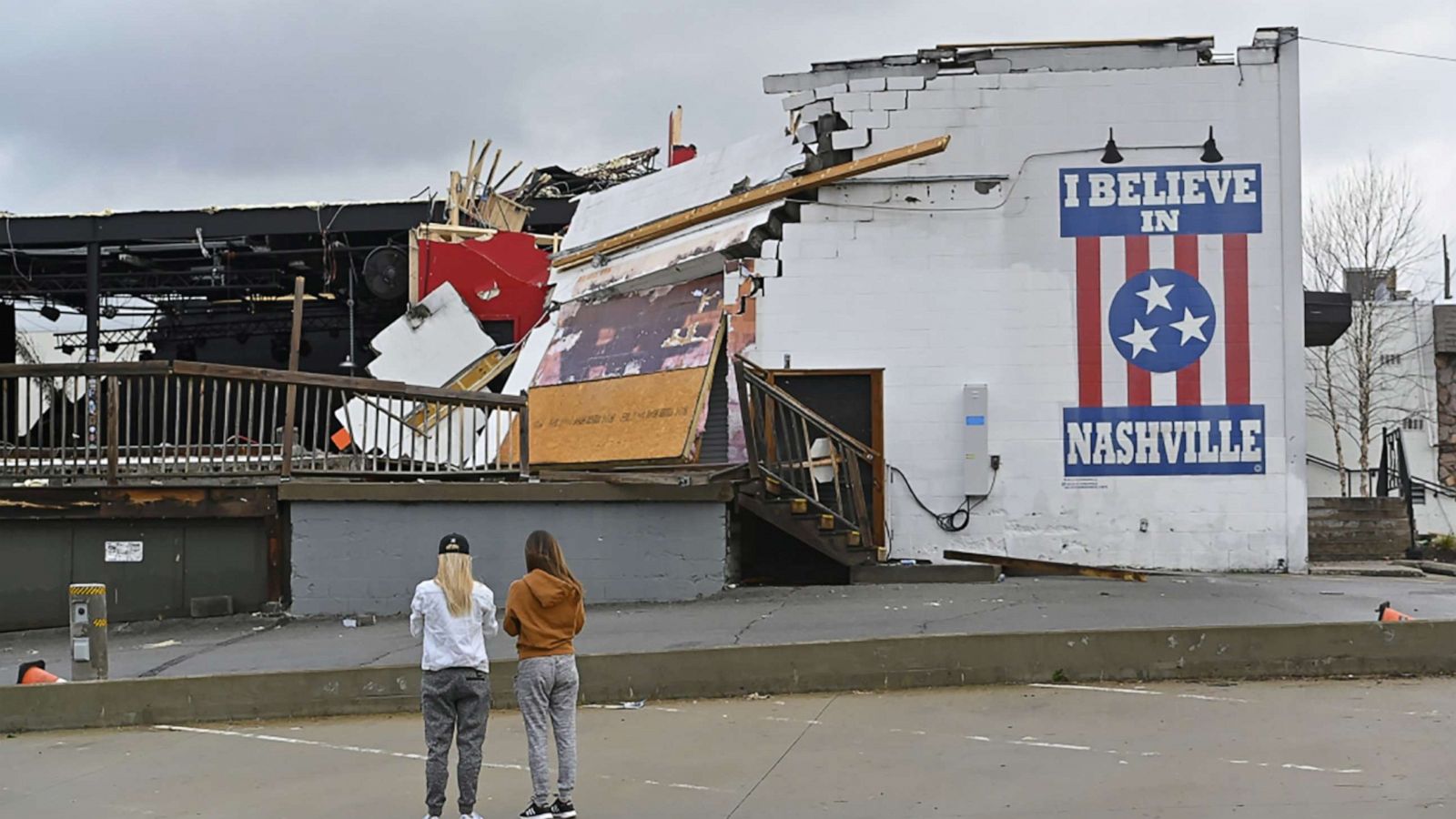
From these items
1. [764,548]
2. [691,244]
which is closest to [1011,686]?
[764,548]

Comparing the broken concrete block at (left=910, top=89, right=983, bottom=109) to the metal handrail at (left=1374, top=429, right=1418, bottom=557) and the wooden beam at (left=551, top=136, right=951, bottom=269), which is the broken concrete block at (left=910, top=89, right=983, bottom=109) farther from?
the metal handrail at (left=1374, top=429, right=1418, bottom=557)

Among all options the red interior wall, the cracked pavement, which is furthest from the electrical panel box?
the red interior wall

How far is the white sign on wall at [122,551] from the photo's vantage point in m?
13.9

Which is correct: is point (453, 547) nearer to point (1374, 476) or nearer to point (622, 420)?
point (622, 420)

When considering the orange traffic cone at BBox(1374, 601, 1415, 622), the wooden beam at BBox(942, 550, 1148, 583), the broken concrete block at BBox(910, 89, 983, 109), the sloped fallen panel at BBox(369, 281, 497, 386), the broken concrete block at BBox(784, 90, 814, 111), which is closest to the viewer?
the orange traffic cone at BBox(1374, 601, 1415, 622)

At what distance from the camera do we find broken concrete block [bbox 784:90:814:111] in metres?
17.6

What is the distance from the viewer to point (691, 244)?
18531 mm

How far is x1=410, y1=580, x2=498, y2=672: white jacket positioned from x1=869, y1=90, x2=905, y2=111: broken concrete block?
1134 centimetres

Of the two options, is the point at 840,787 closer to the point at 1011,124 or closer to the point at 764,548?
the point at 764,548

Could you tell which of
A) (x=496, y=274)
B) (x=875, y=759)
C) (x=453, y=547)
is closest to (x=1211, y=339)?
(x=875, y=759)

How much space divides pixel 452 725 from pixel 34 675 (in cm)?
494

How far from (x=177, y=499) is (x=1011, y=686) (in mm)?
7949

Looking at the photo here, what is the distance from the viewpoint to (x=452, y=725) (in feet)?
24.3

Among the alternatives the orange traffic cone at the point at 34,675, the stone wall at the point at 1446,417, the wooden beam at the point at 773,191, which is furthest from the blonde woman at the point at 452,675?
the stone wall at the point at 1446,417
